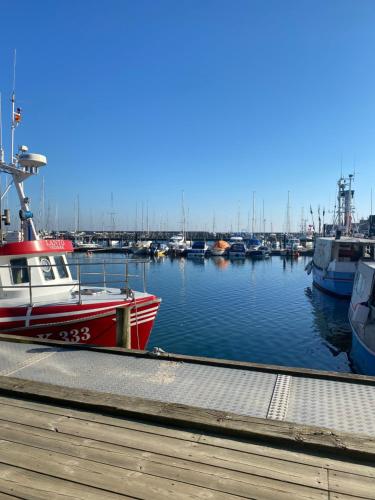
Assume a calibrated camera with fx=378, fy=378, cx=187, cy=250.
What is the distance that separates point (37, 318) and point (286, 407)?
7.74 metres

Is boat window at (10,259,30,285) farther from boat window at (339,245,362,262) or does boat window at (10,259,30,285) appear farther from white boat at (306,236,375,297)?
boat window at (339,245,362,262)

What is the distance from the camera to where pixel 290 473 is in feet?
10.6

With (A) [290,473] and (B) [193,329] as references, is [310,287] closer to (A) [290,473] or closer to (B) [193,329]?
(B) [193,329]

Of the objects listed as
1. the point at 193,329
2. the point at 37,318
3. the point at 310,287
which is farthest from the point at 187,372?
the point at 310,287

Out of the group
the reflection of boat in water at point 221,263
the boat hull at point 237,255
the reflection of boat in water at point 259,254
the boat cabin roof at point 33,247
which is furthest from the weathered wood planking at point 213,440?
the reflection of boat in water at point 259,254

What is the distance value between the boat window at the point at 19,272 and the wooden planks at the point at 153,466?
815cm

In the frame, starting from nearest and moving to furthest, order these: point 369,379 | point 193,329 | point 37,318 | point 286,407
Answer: point 286,407
point 369,379
point 37,318
point 193,329

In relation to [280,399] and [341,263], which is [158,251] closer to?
[341,263]

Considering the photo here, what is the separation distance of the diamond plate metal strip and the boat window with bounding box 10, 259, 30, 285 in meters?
8.70

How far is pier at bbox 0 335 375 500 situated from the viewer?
308 centimetres

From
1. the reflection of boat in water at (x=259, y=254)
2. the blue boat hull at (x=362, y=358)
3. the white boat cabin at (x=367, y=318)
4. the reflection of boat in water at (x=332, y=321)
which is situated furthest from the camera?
the reflection of boat in water at (x=259, y=254)

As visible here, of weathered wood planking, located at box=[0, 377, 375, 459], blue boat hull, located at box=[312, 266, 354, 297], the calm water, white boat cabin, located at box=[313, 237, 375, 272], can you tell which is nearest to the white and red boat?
weathered wood planking, located at box=[0, 377, 375, 459]

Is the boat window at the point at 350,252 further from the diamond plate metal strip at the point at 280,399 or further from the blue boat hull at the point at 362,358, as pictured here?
the diamond plate metal strip at the point at 280,399

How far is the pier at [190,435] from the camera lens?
3078 mm
